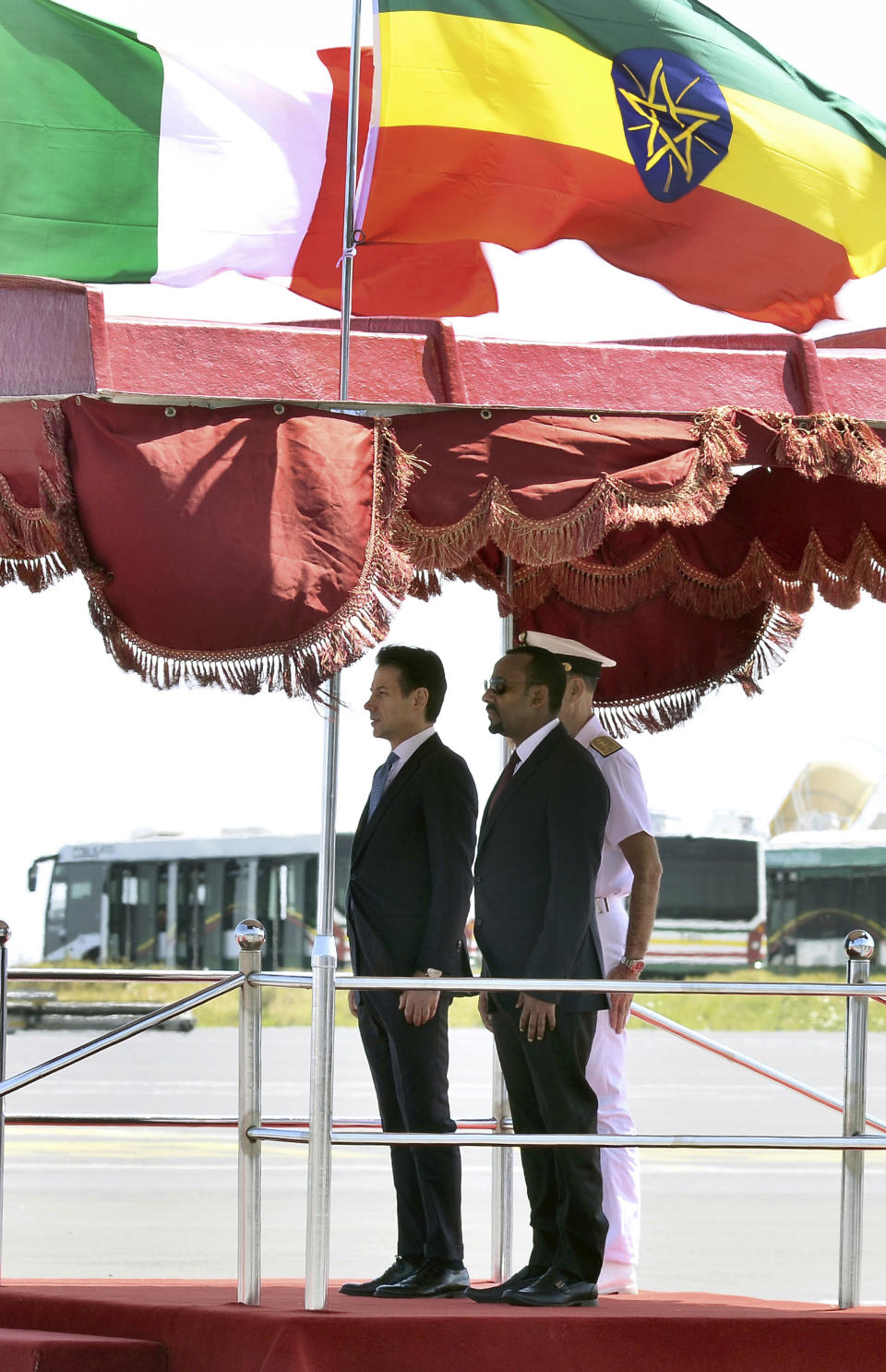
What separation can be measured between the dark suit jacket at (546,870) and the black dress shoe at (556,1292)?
0.71 metres

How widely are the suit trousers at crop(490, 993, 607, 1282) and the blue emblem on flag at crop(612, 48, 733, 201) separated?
7.93 ft

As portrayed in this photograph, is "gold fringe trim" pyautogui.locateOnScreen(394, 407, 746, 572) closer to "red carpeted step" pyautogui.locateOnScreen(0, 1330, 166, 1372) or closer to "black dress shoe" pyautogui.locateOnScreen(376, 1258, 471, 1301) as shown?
"black dress shoe" pyautogui.locateOnScreen(376, 1258, 471, 1301)

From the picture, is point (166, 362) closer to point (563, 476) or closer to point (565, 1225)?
point (563, 476)

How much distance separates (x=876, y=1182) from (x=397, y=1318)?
12042mm

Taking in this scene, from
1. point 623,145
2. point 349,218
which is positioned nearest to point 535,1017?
point 349,218

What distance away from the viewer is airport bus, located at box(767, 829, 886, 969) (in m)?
33.1

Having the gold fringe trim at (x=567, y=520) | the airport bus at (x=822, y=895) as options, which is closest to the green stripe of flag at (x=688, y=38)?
the gold fringe trim at (x=567, y=520)

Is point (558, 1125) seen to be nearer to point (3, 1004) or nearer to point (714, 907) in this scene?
point (3, 1004)

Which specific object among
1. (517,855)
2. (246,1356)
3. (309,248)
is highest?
(309,248)

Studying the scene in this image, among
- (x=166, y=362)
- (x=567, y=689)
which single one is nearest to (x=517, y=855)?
(x=567, y=689)

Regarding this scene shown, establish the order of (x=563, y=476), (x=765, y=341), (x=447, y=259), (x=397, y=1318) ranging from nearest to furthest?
(x=397, y=1318) → (x=563, y=476) → (x=765, y=341) → (x=447, y=259)

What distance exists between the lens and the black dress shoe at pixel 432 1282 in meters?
5.28

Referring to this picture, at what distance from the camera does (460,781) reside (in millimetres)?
5676

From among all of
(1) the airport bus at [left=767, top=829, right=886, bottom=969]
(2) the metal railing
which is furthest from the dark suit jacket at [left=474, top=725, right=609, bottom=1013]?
(1) the airport bus at [left=767, top=829, right=886, bottom=969]
